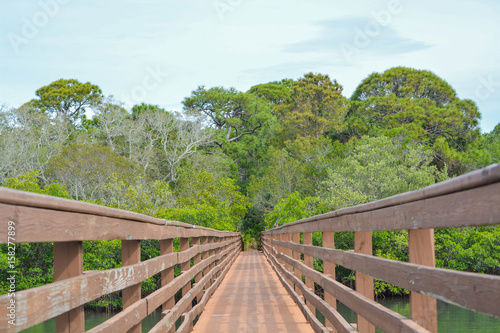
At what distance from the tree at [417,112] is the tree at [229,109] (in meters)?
11.0

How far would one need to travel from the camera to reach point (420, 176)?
2752 centimetres

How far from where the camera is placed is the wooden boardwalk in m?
5.21

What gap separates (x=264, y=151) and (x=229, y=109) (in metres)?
5.53

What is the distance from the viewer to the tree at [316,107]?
43.4 m

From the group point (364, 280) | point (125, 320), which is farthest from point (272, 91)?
point (125, 320)

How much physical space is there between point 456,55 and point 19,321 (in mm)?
25852

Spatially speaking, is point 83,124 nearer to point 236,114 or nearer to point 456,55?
point 236,114

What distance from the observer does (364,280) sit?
317cm

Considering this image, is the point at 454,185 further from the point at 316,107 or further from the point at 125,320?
the point at 316,107

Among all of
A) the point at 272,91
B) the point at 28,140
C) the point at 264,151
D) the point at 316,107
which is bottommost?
the point at 28,140

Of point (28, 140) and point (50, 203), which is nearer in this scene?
point (50, 203)

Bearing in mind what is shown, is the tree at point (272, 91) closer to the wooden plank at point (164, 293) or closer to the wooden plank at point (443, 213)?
the wooden plank at point (164, 293)

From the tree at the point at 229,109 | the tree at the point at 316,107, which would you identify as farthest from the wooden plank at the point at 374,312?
the tree at the point at 229,109

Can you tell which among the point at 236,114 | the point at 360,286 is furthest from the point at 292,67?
the point at 360,286
